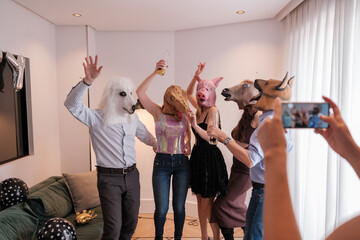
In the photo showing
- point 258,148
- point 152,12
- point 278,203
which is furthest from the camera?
point 152,12

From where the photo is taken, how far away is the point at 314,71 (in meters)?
2.40

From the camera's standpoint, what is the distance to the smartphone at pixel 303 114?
27.4 inches

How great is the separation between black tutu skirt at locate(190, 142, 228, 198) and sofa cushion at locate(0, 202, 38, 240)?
52.5 inches

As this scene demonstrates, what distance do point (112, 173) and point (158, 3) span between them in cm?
170

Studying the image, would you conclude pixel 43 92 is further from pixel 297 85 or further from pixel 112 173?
pixel 297 85

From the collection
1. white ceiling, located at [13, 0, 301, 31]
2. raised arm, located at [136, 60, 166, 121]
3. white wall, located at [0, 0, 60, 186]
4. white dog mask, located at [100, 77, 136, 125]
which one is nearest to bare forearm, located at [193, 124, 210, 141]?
raised arm, located at [136, 60, 166, 121]

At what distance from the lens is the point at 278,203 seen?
57cm

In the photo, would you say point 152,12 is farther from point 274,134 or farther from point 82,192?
point 274,134

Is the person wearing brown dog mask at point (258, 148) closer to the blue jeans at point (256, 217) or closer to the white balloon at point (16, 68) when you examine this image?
the blue jeans at point (256, 217)

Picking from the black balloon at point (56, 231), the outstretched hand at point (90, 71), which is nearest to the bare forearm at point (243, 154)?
the outstretched hand at point (90, 71)

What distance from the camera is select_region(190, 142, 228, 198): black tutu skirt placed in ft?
7.61

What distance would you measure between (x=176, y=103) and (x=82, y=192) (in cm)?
139

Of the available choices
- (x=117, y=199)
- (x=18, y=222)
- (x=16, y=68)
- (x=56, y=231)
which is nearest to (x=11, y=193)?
(x=18, y=222)

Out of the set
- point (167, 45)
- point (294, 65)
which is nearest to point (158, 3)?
point (167, 45)
